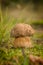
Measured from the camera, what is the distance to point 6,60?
2.30m

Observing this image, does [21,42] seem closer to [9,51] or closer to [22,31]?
[22,31]

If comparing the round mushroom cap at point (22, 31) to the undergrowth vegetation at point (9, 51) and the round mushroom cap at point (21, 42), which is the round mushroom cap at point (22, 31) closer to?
the round mushroom cap at point (21, 42)

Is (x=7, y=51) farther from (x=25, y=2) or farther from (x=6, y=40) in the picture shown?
(x=25, y=2)

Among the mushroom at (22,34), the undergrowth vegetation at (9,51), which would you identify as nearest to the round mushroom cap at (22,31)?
the mushroom at (22,34)

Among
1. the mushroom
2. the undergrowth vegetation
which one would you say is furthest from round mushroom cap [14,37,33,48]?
the undergrowth vegetation

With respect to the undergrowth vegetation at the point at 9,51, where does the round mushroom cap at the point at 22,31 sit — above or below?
above

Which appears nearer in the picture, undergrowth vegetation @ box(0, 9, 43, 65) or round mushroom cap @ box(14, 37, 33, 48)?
round mushroom cap @ box(14, 37, 33, 48)

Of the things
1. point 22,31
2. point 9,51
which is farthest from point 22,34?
point 9,51

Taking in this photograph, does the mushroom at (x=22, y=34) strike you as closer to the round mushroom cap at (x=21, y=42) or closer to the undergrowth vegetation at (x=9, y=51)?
the round mushroom cap at (x=21, y=42)

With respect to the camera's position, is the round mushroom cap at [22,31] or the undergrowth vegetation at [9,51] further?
the undergrowth vegetation at [9,51]

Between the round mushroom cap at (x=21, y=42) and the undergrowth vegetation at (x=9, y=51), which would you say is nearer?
the round mushroom cap at (x=21, y=42)

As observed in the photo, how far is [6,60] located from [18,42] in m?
0.28

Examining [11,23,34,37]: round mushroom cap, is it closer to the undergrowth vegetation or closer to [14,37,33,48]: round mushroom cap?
[14,37,33,48]: round mushroom cap

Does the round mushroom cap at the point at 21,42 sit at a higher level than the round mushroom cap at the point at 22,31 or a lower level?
lower
